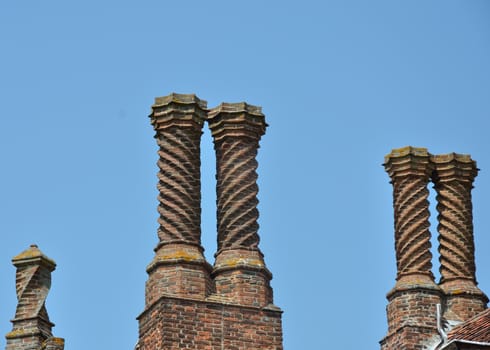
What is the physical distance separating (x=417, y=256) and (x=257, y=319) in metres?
3.19

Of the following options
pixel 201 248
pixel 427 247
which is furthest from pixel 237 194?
pixel 427 247

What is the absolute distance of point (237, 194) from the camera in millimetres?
31578

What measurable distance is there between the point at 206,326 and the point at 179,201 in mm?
2086

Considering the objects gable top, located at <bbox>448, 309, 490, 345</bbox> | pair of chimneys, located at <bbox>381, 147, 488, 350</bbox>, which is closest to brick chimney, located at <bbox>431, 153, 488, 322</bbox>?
pair of chimneys, located at <bbox>381, 147, 488, 350</bbox>

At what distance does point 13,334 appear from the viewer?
104ft

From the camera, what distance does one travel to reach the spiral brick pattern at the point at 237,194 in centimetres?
3139

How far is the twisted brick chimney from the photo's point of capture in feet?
99.4

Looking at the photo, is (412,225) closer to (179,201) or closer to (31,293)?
(179,201)

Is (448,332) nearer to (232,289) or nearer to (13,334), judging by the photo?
(232,289)

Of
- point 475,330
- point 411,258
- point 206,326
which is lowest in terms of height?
point 475,330

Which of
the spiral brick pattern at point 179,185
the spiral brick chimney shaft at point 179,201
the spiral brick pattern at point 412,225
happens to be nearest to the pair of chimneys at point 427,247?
the spiral brick pattern at point 412,225

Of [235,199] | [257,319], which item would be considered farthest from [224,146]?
[257,319]

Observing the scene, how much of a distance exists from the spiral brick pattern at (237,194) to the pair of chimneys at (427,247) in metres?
2.47

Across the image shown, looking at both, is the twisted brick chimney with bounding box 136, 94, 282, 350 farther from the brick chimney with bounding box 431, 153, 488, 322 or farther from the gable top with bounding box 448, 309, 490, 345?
the brick chimney with bounding box 431, 153, 488, 322
